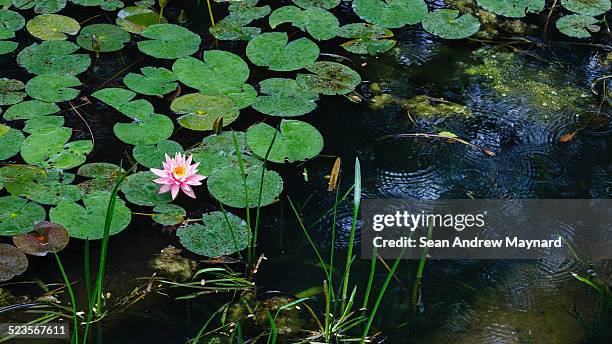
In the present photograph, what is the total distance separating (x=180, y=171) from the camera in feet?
7.35

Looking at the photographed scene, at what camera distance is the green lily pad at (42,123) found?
2463 millimetres

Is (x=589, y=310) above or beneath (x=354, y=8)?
beneath

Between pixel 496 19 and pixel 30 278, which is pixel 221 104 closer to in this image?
pixel 30 278

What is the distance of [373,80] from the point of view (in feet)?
9.36

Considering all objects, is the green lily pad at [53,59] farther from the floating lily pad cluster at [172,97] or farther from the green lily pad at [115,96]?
the green lily pad at [115,96]

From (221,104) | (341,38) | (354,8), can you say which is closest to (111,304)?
(221,104)

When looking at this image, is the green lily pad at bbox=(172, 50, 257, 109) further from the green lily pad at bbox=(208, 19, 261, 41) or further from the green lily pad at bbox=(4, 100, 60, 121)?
the green lily pad at bbox=(4, 100, 60, 121)

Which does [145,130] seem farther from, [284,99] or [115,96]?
[284,99]

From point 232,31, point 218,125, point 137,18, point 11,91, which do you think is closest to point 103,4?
point 137,18

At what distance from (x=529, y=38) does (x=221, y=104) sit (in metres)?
1.41

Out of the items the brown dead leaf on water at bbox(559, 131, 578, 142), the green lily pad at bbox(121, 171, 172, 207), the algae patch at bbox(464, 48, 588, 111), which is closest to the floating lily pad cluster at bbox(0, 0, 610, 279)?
the green lily pad at bbox(121, 171, 172, 207)

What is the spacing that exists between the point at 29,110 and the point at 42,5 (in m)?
0.77

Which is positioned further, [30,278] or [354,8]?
[354,8]

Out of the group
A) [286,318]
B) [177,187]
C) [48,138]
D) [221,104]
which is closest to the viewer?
[286,318]
